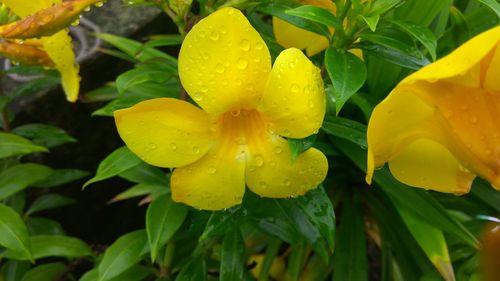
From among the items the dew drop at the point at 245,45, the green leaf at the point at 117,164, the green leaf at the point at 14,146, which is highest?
the dew drop at the point at 245,45

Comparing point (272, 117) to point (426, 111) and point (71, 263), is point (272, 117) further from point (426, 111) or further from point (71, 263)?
point (71, 263)

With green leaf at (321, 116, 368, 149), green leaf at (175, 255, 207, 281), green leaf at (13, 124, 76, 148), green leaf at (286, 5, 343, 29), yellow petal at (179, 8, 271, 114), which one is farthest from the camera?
green leaf at (13, 124, 76, 148)

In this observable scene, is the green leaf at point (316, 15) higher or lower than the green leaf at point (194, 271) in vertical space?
higher

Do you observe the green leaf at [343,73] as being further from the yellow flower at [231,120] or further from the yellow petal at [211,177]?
the yellow petal at [211,177]

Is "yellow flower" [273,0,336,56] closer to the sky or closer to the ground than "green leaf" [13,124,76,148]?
closer to the sky

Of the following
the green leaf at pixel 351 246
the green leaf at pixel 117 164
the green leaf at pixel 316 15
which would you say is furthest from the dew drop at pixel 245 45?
the green leaf at pixel 351 246

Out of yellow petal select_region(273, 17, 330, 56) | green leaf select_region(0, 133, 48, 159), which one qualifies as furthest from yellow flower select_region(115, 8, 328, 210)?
green leaf select_region(0, 133, 48, 159)

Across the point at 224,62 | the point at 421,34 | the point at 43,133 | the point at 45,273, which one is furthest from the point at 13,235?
the point at 421,34

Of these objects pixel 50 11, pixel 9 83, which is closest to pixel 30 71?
pixel 9 83

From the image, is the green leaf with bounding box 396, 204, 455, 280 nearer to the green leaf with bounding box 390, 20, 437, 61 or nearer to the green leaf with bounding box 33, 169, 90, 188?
the green leaf with bounding box 390, 20, 437, 61
